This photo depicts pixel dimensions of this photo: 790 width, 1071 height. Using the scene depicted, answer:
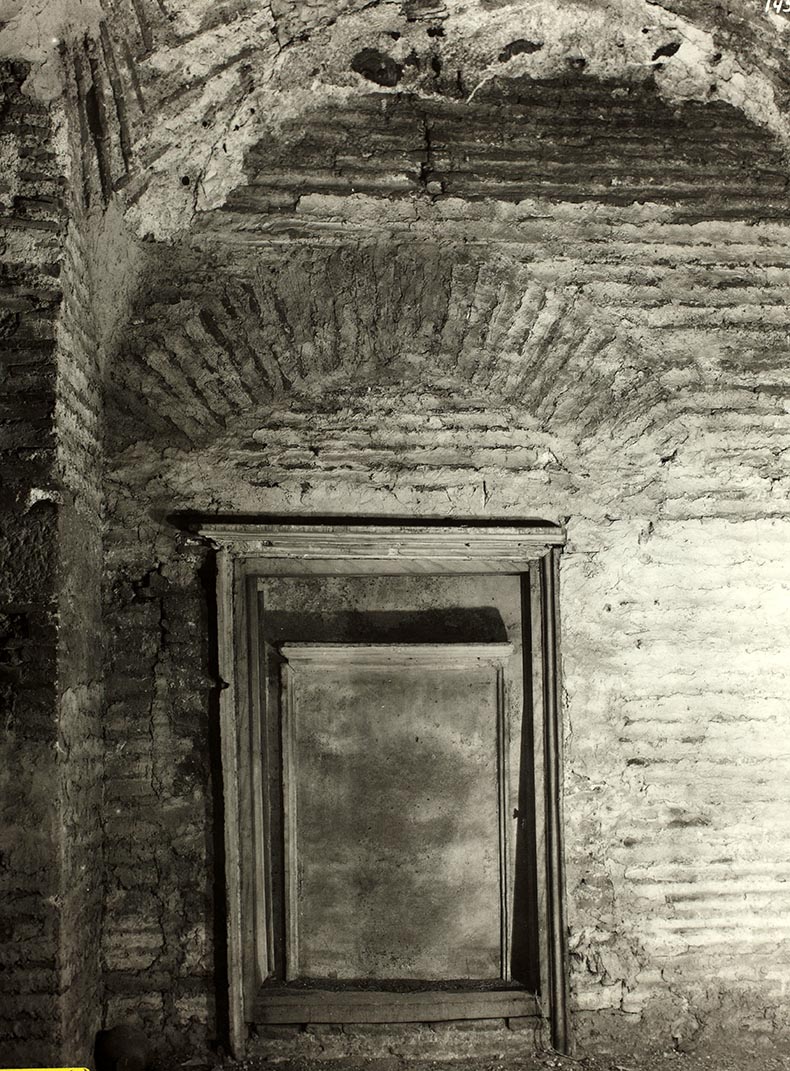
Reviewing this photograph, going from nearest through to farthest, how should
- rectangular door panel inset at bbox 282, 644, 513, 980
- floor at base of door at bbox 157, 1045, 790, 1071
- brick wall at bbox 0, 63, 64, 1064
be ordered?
Result: 1. brick wall at bbox 0, 63, 64, 1064
2. floor at base of door at bbox 157, 1045, 790, 1071
3. rectangular door panel inset at bbox 282, 644, 513, 980

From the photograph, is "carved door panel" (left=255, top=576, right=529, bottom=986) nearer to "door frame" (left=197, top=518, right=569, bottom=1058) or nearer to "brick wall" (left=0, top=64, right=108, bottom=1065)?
"door frame" (left=197, top=518, right=569, bottom=1058)

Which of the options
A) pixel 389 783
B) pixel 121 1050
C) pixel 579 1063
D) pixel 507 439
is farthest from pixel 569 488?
pixel 121 1050

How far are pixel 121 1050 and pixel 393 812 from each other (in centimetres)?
119

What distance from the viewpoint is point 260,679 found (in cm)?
326

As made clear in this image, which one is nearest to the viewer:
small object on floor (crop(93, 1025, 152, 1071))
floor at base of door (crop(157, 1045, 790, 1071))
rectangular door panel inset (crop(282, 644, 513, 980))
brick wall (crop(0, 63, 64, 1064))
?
brick wall (crop(0, 63, 64, 1064))

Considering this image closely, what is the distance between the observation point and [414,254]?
123 inches

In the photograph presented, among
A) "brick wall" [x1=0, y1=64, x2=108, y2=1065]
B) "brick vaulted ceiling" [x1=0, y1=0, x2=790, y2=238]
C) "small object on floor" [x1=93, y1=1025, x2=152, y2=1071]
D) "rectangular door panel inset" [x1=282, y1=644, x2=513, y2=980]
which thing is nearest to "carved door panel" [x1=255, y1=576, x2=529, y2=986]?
"rectangular door panel inset" [x1=282, y1=644, x2=513, y2=980]

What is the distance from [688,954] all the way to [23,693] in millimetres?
2480

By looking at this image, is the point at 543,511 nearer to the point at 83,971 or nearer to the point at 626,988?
the point at 626,988

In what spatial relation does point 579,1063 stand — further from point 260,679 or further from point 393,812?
point 260,679

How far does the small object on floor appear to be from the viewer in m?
2.90

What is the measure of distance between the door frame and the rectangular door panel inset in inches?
5.2

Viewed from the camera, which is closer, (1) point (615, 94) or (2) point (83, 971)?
(2) point (83, 971)

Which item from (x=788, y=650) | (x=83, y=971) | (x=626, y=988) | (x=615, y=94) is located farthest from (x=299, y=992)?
(x=615, y=94)
